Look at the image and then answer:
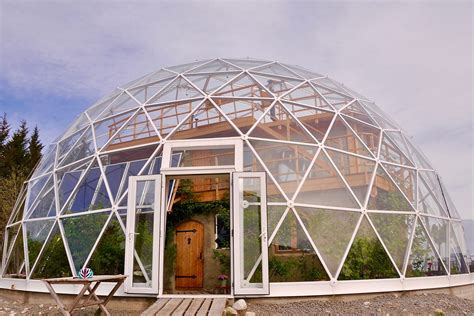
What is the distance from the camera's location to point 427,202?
10453 millimetres

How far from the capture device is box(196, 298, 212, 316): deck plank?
19.9 ft

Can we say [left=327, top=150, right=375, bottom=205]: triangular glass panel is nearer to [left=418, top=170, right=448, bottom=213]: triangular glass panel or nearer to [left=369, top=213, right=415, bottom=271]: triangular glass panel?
[left=369, top=213, right=415, bottom=271]: triangular glass panel

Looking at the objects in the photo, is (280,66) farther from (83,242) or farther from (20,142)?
(20,142)

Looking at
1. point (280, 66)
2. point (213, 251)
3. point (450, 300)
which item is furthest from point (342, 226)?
point (280, 66)

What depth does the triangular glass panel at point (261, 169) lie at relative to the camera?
820 centimetres

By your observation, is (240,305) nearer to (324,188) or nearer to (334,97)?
(324,188)

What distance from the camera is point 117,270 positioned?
8102 mm

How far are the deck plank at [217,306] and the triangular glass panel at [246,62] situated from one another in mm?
7488

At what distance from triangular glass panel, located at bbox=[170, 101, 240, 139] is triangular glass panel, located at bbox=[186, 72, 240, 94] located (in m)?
1.09

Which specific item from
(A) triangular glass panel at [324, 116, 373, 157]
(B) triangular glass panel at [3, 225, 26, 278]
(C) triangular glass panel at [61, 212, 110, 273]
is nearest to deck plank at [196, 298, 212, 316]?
(C) triangular glass panel at [61, 212, 110, 273]

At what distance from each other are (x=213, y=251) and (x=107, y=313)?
160 inches

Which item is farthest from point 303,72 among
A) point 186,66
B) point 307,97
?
point 186,66

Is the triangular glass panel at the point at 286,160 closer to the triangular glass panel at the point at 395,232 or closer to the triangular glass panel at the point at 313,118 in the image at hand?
the triangular glass panel at the point at 313,118

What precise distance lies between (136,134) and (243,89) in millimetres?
3171
